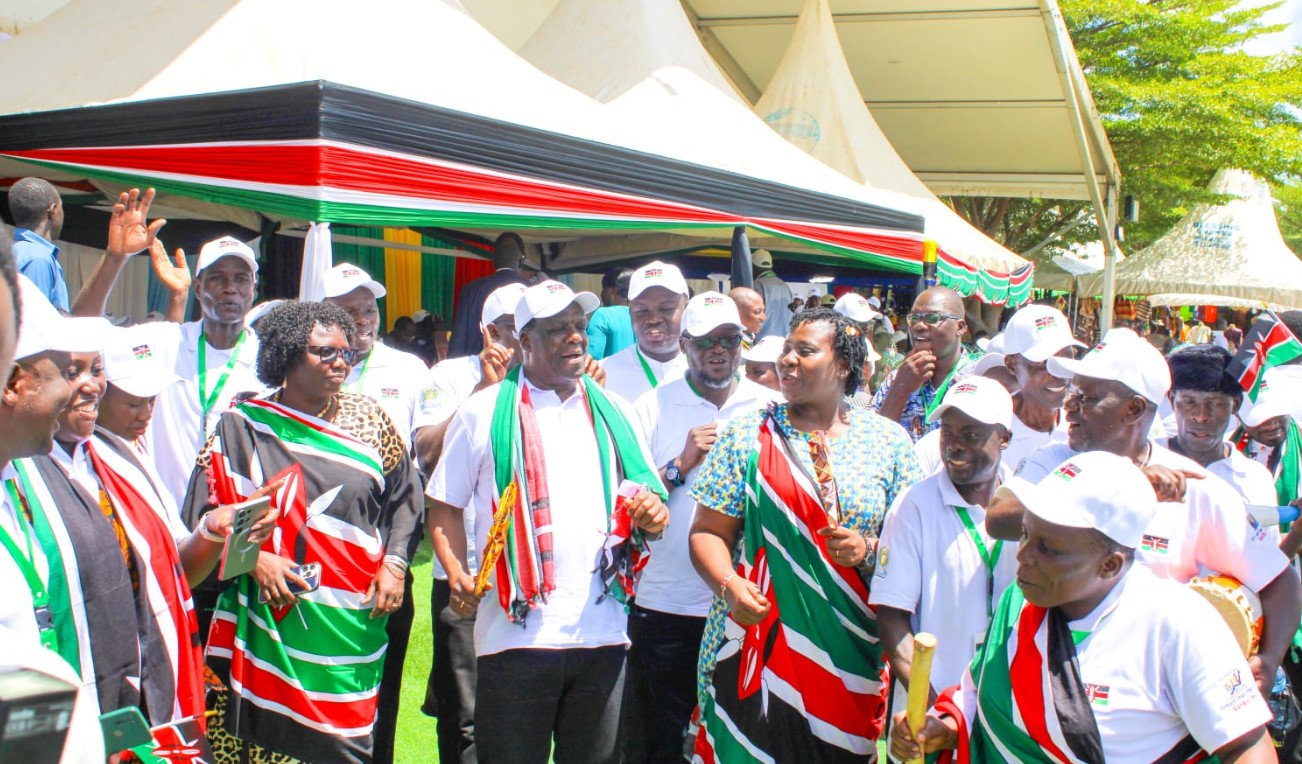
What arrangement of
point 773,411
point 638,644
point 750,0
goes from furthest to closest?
point 750,0
point 638,644
point 773,411

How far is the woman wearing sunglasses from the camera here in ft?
9.66

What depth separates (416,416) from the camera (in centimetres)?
402

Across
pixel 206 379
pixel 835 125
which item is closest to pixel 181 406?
pixel 206 379

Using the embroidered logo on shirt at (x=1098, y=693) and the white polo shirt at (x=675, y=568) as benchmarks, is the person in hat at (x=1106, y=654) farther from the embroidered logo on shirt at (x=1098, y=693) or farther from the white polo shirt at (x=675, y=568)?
the white polo shirt at (x=675, y=568)

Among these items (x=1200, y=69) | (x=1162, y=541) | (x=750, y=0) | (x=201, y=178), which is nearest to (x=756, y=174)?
(x=201, y=178)

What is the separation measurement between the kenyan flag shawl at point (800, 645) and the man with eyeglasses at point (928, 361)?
186cm

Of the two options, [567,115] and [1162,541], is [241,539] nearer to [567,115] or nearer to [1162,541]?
[1162,541]

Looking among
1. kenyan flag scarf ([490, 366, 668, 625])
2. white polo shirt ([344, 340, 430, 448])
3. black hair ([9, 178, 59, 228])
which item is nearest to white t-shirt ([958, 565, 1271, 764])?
kenyan flag scarf ([490, 366, 668, 625])

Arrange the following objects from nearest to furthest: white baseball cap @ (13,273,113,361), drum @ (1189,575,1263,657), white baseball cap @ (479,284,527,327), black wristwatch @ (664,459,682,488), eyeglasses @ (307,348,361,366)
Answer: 1. white baseball cap @ (13,273,113,361)
2. drum @ (1189,575,1263,657)
3. eyeglasses @ (307,348,361,366)
4. black wristwatch @ (664,459,682,488)
5. white baseball cap @ (479,284,527,327)

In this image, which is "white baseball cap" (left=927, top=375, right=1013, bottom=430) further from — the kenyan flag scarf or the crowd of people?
the kenyan flag scarf

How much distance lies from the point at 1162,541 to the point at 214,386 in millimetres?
3187

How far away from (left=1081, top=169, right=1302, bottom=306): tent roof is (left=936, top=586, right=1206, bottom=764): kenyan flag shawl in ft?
91.5

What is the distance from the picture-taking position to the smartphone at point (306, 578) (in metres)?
2.92

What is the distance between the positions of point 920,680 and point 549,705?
123 cm
